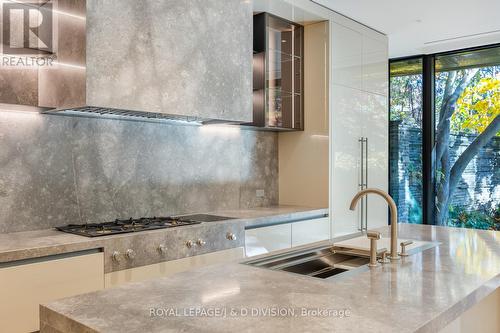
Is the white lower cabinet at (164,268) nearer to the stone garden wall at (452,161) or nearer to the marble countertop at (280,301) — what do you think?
the marble countertop at (280,301)

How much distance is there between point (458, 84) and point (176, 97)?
386 cm

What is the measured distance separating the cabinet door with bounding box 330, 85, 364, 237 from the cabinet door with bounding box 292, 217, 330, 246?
0.45 ft

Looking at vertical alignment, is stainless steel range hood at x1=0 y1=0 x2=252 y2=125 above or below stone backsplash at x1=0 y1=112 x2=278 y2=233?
above

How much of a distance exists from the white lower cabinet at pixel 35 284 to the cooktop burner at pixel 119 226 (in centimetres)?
20

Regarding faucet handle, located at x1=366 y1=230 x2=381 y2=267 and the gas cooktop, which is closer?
faucet handle, located at x1=366 y1=230 x2=381 y2=267

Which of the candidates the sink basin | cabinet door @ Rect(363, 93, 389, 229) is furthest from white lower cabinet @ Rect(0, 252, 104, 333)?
cabinet door @ Rect(363, 93, 389, 229)

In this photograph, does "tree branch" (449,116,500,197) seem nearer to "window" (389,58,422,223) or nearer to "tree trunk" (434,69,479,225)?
"tree trunk" (434,69,479,225)

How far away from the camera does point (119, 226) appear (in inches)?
107

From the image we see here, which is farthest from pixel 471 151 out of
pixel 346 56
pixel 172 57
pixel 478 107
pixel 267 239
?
pixel 172 57

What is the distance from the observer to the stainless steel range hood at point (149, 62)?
2464 millimetres

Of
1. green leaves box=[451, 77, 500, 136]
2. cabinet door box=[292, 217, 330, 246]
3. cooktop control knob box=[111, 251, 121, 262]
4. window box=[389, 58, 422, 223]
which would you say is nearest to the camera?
cooktop control knob box=[111, 251, 121, 262]

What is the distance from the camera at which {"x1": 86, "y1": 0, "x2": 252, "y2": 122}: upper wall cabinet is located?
2.49 metres

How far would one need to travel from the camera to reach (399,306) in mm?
1220

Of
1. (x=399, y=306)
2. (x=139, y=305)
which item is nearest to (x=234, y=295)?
(x=139, y=305)
